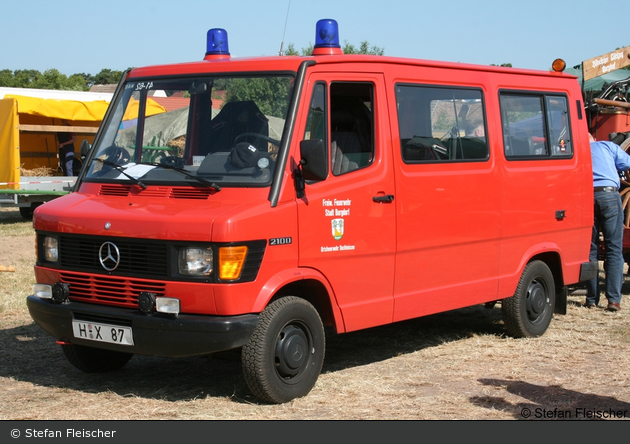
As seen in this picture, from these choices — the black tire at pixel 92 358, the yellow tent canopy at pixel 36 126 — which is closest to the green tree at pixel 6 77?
the yellow tent canopy at pixel 36 126

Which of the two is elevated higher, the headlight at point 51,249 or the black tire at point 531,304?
the headlight at point 51,249

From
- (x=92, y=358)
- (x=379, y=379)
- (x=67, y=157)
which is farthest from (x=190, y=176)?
(x=67, y=157)

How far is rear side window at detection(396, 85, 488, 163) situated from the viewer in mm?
6523

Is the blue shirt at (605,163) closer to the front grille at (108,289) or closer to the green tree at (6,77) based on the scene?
the front grille at (108,289)

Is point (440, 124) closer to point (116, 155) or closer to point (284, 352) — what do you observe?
point (284, 352)

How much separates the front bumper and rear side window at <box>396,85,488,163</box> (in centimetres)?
214

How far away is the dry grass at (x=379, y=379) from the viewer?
17.9 feet

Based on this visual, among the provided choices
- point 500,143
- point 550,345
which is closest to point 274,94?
point 500,143

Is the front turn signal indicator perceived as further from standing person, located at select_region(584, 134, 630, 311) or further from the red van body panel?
standing person, located at select_region(584, 134, 630, 311)

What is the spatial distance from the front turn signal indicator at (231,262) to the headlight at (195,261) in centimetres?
9

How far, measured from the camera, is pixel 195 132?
6.21 metres

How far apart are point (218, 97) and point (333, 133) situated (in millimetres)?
945

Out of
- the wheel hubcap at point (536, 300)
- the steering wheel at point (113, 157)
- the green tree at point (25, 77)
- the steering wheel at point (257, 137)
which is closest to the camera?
the steering wheel at point (257, 137)

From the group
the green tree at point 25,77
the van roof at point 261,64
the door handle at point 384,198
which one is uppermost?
the green tree at point 25,77
